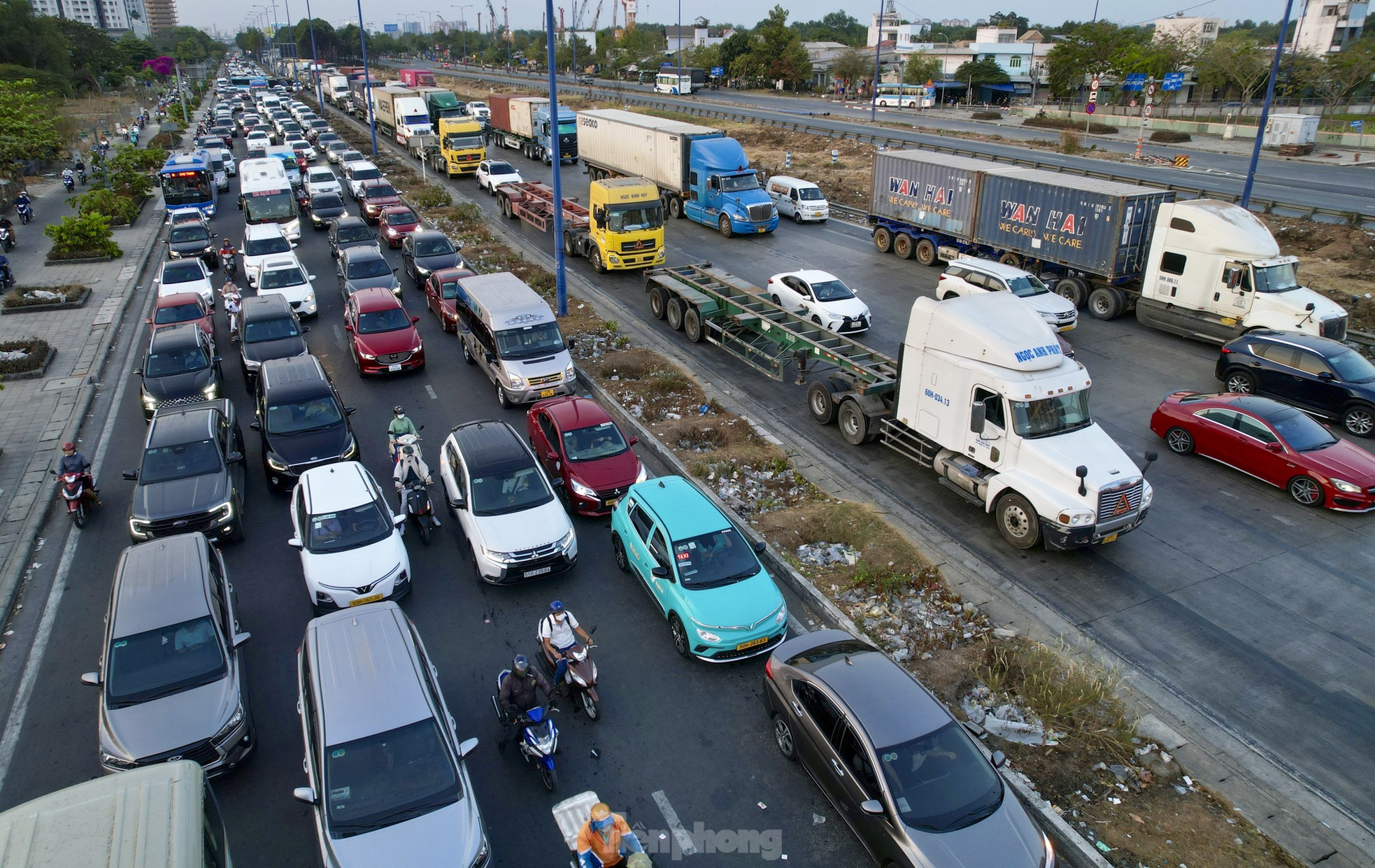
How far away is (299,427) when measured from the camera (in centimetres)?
1463

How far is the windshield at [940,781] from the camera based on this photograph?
7398 millimetres

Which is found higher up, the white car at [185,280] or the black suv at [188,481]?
the white car at [185,280]

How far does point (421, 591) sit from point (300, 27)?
703ft

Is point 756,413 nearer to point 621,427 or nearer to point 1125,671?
point 621,427

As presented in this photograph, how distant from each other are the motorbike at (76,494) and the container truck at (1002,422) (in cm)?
1387

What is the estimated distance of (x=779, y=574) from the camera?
40.8 feet

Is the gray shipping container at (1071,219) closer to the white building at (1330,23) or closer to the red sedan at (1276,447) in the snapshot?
the red sedan at (1276,447)

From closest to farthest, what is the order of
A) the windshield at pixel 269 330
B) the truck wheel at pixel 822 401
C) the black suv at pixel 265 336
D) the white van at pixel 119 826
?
the white van at pixel 119 826 < the truck wheel at pixel 822 401 < the black suv at pixel 265 336 < the windshield at pixel 269 330

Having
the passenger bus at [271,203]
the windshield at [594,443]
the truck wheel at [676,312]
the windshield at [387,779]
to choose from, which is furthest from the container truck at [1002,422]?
the passenger bus at [271,203]

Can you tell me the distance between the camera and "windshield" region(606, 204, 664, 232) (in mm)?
26438

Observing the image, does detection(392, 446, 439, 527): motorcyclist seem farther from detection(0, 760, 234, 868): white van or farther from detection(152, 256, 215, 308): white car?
detection(152, 256, 215, 308): white car

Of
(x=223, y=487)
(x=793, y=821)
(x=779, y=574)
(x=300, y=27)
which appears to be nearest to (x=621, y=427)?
(x=779, y=574)

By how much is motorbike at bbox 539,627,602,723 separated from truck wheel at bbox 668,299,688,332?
44.8 ft

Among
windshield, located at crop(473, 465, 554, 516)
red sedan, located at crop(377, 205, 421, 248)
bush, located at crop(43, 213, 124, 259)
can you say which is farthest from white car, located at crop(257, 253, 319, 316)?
windshield, located at crop(473, 465, 554, 516)
